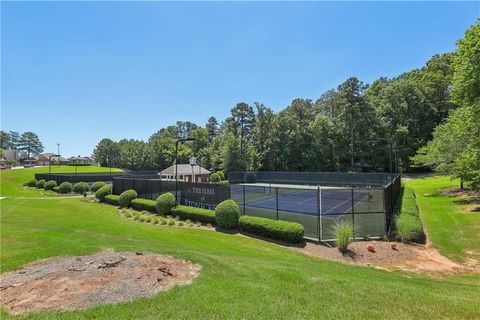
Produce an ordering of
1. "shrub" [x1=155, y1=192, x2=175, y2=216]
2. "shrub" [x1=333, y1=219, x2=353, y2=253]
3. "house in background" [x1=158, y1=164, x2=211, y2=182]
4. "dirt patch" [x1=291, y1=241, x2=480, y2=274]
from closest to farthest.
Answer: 1. "dirt patch" [x1=291, y1=241, x2=480, y2=274]
2. "shrub" [x1=333, y1=219, x2=353, y2=253]
3. "shrub" [x1=155, y1=192, x2=175, y2=216]
4. "house in background" [x1=158, y1=164, x2=211, y2=182]

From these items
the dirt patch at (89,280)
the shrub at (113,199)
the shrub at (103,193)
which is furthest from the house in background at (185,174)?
the dirt patch at (89,280)

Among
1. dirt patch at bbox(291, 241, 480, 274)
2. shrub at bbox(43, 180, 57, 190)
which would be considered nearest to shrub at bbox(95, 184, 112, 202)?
shrub at bbox(43, 180, 57, 190)

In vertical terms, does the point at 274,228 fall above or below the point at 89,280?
below

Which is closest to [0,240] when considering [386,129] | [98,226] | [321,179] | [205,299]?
[98,226]

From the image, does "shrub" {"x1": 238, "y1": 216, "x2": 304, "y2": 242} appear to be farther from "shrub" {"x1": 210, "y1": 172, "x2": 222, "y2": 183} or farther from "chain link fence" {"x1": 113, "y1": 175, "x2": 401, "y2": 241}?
"shrub" {"x1": 210, "y1": 172, "x2": 222, "y2": 183}

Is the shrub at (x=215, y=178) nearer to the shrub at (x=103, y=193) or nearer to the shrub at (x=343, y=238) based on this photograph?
the shrub at (x=103, y=193)

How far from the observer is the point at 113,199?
24.9 m

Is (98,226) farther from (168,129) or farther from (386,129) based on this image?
(168,129)

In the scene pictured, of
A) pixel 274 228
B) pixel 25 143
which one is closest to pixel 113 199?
pixel 274 228

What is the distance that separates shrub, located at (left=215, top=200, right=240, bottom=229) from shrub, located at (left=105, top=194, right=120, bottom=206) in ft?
41.4

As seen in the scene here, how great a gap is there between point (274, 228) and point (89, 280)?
29.5 feet

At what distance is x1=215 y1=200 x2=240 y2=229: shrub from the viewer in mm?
15172

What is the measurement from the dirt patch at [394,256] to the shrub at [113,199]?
17.6 metres

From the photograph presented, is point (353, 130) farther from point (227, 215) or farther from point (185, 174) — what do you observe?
point (227, 215)
